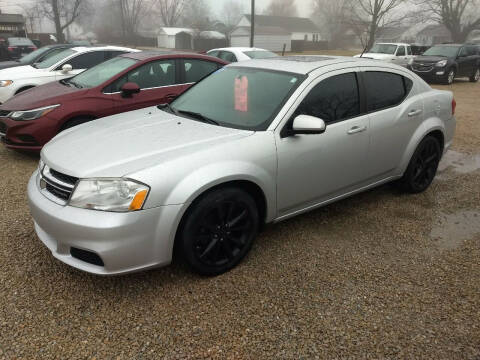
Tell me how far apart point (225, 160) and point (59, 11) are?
2139 inches

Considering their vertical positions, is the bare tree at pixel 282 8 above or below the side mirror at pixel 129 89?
above

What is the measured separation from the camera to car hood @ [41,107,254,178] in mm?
2594

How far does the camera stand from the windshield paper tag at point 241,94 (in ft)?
11.0

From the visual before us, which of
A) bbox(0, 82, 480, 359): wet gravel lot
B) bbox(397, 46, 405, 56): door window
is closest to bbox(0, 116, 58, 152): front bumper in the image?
bbox(0, 82, 480, 359): wet gravel lot

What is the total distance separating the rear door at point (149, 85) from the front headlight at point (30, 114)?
0.81 m

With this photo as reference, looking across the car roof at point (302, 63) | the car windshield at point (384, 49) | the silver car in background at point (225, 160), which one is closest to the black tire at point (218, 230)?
the silver car in background at point (225, 160)

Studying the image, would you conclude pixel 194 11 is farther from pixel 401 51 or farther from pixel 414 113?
pixel 414 113

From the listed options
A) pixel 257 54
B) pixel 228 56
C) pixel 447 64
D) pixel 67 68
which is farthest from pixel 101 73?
pixel 447 64

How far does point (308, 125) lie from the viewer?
116 inches

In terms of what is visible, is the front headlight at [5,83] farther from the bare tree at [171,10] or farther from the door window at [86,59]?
the bare tree at [171,10]

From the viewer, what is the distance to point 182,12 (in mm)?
82250

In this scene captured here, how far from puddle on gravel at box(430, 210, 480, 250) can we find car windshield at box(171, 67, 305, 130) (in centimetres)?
195

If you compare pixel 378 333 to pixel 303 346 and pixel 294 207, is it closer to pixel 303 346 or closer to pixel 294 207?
pixel 303 346

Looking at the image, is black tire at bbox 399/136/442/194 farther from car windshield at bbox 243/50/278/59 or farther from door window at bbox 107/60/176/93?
car windshield at bbox 243/50/278/59
